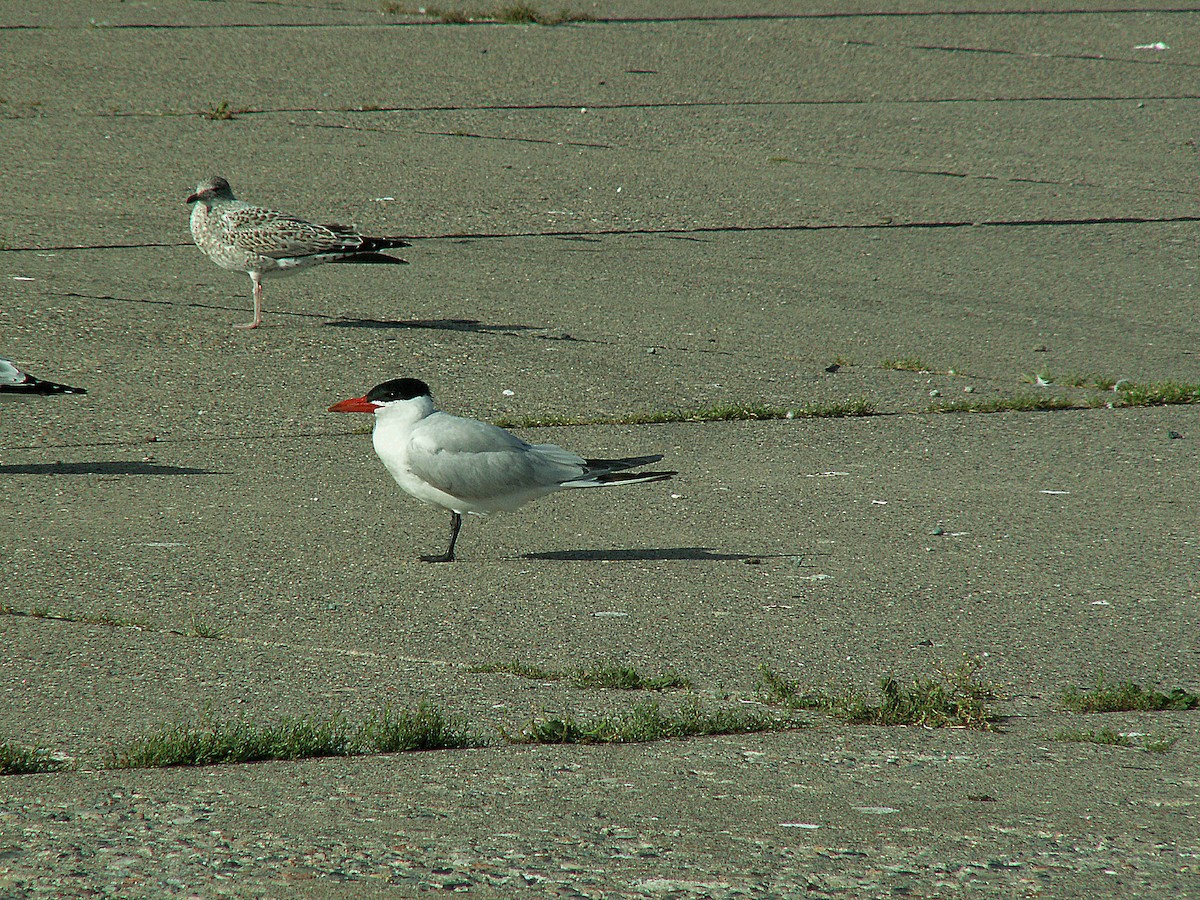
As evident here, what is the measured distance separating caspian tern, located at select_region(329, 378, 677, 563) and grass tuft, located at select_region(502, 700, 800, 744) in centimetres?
172

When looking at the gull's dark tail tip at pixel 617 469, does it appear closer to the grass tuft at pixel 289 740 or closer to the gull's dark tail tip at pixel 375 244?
the grass tuft at pixel 289 740

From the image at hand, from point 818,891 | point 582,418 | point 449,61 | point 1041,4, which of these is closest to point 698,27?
point 449,61

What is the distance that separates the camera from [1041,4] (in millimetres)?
18688

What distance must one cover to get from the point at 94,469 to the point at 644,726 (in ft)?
11.9

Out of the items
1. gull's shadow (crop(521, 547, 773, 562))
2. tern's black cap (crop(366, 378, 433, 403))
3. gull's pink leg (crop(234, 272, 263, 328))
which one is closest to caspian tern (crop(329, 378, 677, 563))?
tern's black cap (crop(366, 378, 433, 403))

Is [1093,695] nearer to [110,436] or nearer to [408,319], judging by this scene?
[110,436]

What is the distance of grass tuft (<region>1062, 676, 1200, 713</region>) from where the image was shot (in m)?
4.56

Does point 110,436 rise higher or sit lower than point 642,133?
lower

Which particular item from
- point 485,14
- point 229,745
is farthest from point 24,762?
point 485,14

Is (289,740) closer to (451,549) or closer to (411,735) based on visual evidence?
(411,735)

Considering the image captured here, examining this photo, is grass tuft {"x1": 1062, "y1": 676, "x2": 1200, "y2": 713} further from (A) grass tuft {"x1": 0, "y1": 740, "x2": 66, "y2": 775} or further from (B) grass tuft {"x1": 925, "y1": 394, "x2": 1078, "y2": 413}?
(B) grass tuft {"x1": 925, "y1": 394, "x2": 1078, "y2": 413}

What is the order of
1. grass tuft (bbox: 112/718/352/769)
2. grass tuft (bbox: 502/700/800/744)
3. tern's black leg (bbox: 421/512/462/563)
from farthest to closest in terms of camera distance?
1. tern's black leg (bbox: 421/512/462/563)
2. grass tuft (bbox: 502/700/800/744)
3. grass tuft (bbox: 112/718/352/769)

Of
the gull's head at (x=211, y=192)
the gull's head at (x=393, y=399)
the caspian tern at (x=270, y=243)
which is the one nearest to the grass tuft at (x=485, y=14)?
the gull's head at (x=211, y=192)

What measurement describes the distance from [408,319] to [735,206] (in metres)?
3.60
